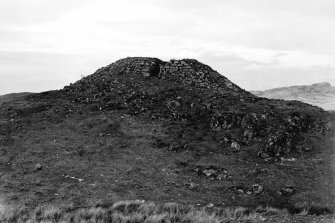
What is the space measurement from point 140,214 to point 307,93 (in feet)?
203

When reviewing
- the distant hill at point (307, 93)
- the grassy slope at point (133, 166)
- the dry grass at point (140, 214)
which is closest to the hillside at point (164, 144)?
the grassy slope at point (133, 166)

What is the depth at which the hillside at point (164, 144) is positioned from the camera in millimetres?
17672

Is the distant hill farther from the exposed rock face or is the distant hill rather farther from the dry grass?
the dry grass

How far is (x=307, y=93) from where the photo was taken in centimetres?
6988

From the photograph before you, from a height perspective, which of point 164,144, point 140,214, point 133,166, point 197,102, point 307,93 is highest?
point 307,93

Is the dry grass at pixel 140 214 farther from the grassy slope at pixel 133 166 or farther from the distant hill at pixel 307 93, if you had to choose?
the distant hill at pixel 307 93

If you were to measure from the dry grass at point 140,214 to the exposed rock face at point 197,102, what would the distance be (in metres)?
7.29

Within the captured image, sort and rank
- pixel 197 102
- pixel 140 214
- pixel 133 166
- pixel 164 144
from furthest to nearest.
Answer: pixel 197 102 < pixel 164 144 < pixel 133 166 < pixel 140 214

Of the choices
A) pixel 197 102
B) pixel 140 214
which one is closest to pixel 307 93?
pixel 197 102

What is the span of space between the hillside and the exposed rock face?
82mm

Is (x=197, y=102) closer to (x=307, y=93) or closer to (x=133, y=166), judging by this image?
(x=133, y=166)

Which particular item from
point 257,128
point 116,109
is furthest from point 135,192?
point 116,109

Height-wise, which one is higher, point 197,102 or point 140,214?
point 197,102

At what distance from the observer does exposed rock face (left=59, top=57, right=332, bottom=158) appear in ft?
79.0
